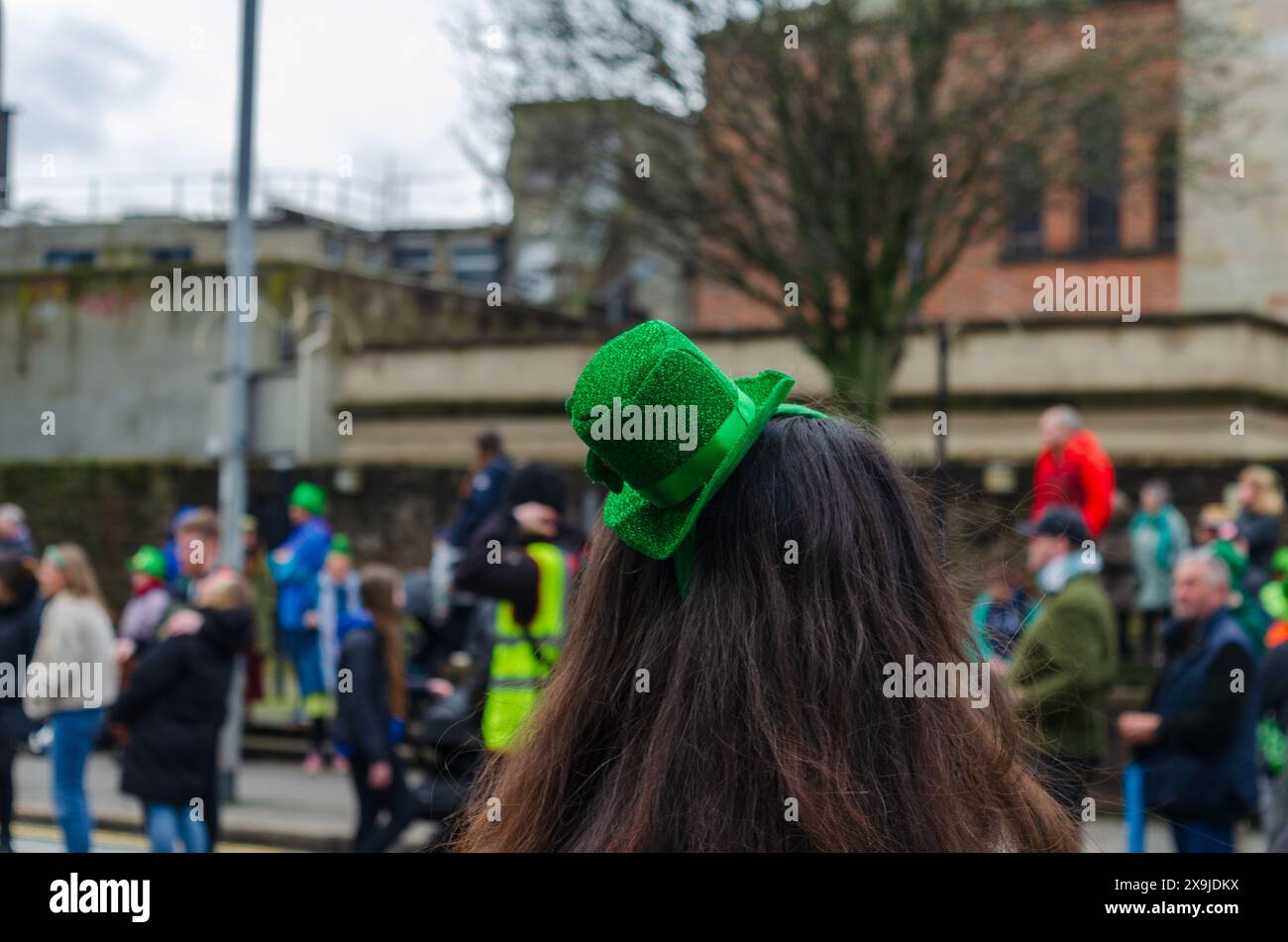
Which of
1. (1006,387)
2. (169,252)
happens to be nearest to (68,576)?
(1006,387)

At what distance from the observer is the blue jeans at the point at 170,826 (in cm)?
761

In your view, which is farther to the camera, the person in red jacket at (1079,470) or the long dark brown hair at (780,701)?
the person in red jacket at (1079,470)

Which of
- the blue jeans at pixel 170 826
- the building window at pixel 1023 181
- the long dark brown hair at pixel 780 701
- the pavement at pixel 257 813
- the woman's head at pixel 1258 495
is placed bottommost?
the pavement at pixel 257 813

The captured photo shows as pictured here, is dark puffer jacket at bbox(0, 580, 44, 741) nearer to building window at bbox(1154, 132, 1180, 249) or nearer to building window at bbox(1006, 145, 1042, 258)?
building window at bbox(1006, 145, 1042, 258)

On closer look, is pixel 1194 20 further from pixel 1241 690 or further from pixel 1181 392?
pixel 1241 690

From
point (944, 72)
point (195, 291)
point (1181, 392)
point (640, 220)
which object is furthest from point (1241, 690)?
point (1181, 392)

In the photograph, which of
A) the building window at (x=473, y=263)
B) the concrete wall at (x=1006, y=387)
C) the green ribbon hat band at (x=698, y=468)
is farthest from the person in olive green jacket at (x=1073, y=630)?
the building window at (x=473, y=263)

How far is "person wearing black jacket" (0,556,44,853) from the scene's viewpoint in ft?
30.5

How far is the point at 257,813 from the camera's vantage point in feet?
36.6

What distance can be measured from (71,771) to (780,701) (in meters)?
7.92

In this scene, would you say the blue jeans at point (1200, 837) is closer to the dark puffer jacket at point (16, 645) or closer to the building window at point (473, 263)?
A: the dark puffer jacket at point (16, 645)

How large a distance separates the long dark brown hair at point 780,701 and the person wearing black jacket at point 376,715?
22.7 feet

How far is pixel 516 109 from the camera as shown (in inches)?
651

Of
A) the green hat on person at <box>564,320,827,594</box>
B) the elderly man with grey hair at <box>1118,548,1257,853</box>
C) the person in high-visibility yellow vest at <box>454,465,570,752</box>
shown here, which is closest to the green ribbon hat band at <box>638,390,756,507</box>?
the green hat on person at <box>564,320,827,594</box>
